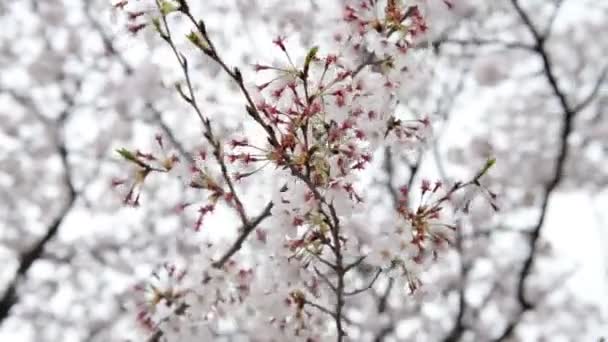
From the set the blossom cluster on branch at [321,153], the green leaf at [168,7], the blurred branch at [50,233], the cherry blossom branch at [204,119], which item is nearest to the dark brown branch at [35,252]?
the blurred branch at [50,233]

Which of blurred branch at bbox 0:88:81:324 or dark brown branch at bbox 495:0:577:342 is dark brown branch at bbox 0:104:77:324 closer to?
blurred branch at bbox 0:88:81:324

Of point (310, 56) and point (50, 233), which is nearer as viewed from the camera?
point (310, 56)

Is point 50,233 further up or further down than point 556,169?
further down

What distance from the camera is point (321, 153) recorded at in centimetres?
188

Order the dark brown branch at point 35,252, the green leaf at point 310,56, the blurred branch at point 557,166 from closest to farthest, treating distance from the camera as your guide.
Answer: the green leaf at point 310,56 < the blurred branch at point 557,166 < the dark brown branch at point 35,252

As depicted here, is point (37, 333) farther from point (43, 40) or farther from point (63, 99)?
point (43, 40)

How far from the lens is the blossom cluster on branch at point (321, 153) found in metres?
1.88

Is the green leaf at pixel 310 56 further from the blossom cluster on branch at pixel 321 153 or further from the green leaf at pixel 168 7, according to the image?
the green leaf at pixel 168 7

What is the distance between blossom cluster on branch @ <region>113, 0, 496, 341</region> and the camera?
1.88 m

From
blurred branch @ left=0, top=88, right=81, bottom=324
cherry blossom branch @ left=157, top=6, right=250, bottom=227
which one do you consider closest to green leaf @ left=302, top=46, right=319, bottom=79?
cherry blossom branch @ left=157, top=6, right=250, bottom=227

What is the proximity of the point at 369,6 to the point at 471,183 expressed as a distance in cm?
65

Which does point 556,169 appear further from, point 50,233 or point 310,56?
point 50,233

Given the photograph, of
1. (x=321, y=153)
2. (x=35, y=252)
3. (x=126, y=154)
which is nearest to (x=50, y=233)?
(x=35, y=252)

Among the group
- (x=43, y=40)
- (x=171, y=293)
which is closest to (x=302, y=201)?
(x=171, y=293)
